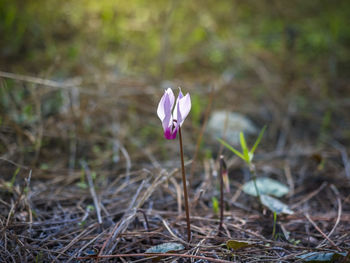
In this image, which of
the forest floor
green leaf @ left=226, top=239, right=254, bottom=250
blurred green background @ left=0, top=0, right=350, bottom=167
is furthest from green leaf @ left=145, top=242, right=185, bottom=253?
blurred green background @ left=0, top=0, right=350, bottom=167

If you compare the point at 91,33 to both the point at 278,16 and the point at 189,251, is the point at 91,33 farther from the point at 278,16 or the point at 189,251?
the point at 189,251

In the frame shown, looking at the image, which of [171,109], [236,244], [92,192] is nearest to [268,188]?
[236,244]

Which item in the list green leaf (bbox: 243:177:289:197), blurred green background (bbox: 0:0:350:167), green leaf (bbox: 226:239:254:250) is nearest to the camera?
green leaf (bbox: 226:239:254:250)

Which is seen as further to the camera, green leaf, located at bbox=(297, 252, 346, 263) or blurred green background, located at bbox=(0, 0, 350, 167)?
blurred green background, located at bbox=(0, 0, 350, 167)

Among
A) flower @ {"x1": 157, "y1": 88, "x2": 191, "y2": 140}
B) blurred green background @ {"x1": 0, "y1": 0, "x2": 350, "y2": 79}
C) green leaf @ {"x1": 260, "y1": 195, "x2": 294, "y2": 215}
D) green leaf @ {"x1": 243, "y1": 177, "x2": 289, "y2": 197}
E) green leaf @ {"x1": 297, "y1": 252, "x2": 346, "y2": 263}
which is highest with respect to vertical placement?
blurred green background @ {"x1": 0, "y1": 0, "x2": 350, "y2": 79}

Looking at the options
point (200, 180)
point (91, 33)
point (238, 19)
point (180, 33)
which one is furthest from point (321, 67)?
point (91, 33)

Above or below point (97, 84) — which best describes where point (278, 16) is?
above

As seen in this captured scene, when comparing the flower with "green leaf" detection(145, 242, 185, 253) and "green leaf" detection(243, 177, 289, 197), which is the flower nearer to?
"green leaf" detection(145, 242, 185, 253)
